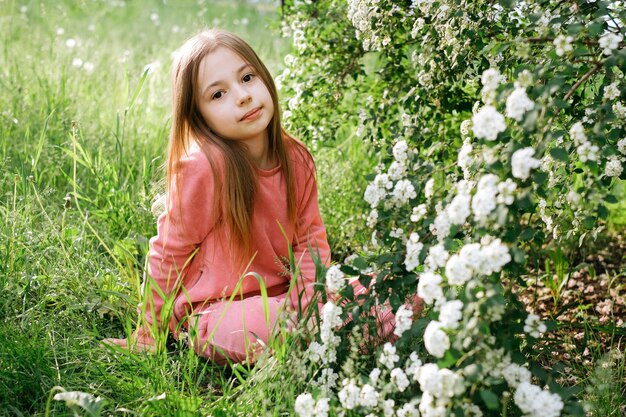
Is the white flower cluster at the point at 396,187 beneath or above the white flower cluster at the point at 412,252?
above

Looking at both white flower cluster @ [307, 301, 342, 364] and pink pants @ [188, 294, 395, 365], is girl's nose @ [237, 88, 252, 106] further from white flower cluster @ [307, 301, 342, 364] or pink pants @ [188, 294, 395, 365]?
white flower cluster @ [307, 301, 342, 364]

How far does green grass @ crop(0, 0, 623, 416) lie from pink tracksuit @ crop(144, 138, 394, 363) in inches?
4.3

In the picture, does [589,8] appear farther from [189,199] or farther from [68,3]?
[68,3]

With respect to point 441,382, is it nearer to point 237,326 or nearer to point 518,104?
point 518,104

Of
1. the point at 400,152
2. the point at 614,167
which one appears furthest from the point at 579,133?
the point at 400,152

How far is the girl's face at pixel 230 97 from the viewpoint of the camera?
247 cm

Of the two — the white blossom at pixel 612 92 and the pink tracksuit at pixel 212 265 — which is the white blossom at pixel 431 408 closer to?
the pink tracksuit at pixel 212 265

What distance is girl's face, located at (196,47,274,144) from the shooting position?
2.47 meters

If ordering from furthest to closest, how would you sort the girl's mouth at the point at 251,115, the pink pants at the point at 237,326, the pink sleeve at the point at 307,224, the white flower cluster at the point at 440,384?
the pink sleeve at the point at 307,224, the girl's mouth at the point at 251,115, the pink pants at the point at 237,326, the white flower cluster at the point at 440,384

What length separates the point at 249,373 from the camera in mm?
2104

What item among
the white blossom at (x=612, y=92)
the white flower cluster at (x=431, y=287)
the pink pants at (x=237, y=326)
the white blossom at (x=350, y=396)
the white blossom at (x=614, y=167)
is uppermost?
the white blossom at (x=612, y=92)

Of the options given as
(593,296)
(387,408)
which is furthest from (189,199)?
(593,296)

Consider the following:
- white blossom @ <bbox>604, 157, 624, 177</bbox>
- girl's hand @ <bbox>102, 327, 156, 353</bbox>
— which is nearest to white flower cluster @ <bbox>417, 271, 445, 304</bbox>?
white blossom @ <bbox>604, 157, 624, 177</bbox>

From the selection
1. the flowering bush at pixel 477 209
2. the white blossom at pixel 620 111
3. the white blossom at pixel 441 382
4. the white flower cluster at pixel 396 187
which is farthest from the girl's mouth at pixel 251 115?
the white blossom at pixel 441 382
